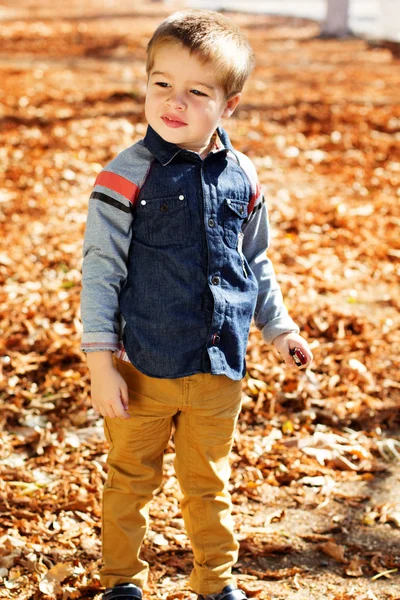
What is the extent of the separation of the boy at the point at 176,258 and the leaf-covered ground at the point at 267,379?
2.78 feet

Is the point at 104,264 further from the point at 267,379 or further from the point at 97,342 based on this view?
the point at 267,379

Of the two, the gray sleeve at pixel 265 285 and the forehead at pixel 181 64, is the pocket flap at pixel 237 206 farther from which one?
the forehead at pixel 181 64

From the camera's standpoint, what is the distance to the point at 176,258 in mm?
2557

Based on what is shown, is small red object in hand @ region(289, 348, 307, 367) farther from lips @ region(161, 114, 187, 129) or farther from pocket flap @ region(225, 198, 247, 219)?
lips @ region(161, 114, 187, 129)

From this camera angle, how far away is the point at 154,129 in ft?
8.39

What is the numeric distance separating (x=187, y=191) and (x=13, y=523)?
1698 millimetres

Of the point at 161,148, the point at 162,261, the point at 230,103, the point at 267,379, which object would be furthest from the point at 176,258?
the point at 267,379

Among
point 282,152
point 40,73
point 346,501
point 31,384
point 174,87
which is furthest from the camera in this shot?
point 40,73

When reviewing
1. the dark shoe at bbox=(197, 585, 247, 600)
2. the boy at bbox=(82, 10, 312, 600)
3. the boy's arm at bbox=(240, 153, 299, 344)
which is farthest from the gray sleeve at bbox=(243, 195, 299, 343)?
the dark shoe at bbox=(197, 585, 247, 600)

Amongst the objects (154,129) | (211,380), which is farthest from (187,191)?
(211,380)

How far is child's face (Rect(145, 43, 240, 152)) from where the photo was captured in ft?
8.14

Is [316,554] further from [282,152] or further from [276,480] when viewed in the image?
[282,152]

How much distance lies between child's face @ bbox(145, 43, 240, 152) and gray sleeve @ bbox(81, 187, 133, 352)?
268 mm

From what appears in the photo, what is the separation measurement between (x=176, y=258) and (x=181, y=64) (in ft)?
1.89
